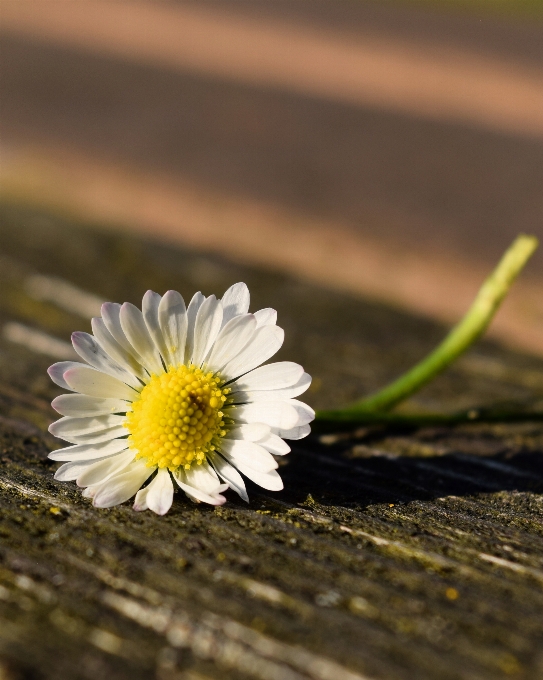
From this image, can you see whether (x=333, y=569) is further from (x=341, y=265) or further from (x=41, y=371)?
(x=341, y=265)

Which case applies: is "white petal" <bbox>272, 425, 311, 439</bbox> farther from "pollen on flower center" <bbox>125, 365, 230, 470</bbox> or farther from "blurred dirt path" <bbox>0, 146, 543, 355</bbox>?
"blurred dirt path" <bbox>0, 146, 543, 355</bbox>

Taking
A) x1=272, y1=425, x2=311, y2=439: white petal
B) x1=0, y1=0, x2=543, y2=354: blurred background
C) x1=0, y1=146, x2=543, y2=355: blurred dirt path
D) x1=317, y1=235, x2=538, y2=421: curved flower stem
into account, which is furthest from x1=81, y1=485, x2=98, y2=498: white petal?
x1=0, y1=146, x2=543, y2=355: blurred dirt path

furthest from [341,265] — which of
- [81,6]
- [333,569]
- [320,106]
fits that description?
[81,6]

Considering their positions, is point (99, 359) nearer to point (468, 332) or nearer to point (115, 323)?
point (115, 323)

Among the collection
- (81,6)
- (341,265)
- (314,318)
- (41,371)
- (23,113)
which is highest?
(81,6)

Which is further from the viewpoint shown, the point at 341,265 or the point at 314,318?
the point at 341,265

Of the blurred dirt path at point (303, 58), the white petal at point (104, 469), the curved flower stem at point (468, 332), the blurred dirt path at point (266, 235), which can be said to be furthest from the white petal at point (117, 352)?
the blurred dirt path at point (303, 58)

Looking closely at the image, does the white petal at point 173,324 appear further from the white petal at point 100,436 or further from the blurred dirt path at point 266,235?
the blurred dirt path at point 266,235
